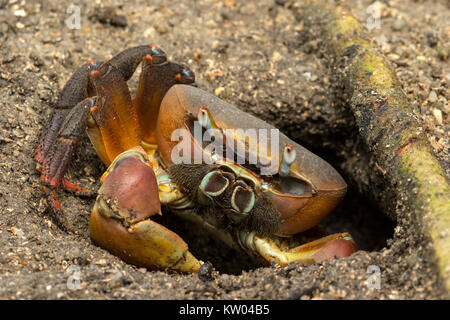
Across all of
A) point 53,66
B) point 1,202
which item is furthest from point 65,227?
point 53,66

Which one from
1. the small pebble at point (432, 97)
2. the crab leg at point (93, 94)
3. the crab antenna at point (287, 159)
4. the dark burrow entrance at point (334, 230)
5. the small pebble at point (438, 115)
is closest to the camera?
the crab antenna at point (287, 159)

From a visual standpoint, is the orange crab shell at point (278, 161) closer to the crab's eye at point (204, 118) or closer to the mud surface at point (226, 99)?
the crab's eye at point (204, 118)

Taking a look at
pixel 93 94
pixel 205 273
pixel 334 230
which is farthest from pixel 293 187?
pixel 334 230

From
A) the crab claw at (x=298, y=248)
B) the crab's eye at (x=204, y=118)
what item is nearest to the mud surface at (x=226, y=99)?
the crab claw at (x=298, y=248)

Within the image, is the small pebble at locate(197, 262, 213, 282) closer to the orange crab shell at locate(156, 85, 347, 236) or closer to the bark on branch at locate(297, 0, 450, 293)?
the orange crab shell at locate(156, 85, 347, 236)

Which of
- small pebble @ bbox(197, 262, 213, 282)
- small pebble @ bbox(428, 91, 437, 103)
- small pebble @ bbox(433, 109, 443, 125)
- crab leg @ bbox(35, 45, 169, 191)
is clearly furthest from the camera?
small pebble @ bbox(428, 91, 437, 103)

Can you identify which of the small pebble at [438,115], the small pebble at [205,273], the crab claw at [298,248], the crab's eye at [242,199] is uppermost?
the small pebble at [438,115]

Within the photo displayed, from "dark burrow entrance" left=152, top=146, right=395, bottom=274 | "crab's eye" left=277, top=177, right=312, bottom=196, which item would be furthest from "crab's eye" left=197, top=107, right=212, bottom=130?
"dark burrow entrance" left=152, top=146, right=395, bottom=274

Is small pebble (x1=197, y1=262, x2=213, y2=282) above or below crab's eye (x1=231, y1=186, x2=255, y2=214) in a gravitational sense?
below
